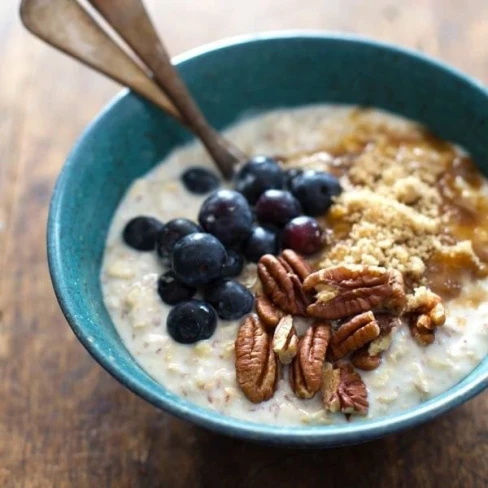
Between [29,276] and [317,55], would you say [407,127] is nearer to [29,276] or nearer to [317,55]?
[317,55]

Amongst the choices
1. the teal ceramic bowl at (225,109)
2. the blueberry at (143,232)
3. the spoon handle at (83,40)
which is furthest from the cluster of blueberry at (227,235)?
the spoon handle at (83,40)

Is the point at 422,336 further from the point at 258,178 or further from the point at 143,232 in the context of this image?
the point at 143,232

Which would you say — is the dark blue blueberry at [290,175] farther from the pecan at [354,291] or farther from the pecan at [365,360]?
the pecan at [365,360]

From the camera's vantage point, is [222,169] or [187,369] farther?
[222,169]

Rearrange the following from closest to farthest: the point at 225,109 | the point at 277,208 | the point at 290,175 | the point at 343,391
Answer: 1. the point at 343,391
2. the point at 277,208
3. the point at 290,175
4. the point at 225,109

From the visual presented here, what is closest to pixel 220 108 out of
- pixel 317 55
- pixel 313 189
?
pixel 317 55

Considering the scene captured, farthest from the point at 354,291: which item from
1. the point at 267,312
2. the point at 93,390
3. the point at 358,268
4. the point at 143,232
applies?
the point at 93,390
